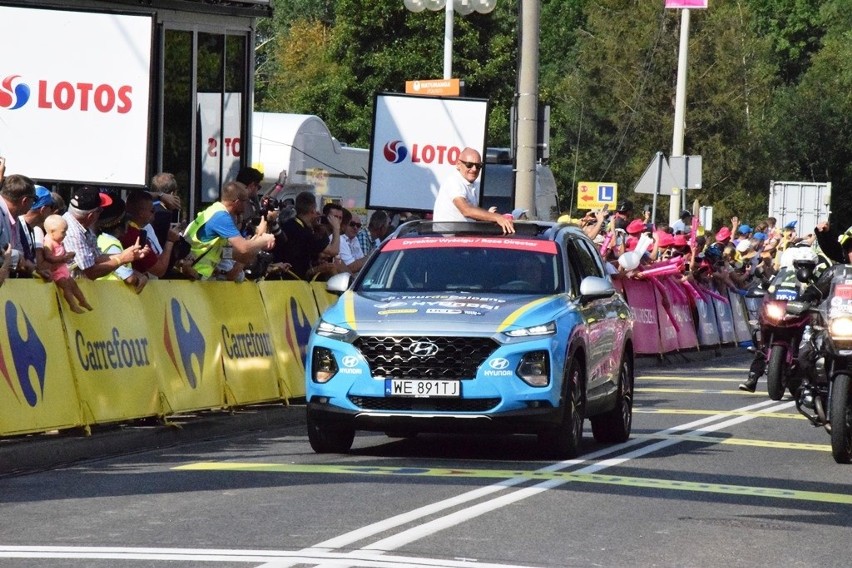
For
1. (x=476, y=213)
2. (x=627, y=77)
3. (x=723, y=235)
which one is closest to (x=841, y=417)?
(x=476, y=213)

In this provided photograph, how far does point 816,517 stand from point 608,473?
6.50ft

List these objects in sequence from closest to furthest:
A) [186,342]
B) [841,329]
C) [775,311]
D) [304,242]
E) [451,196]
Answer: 1. [841,329]
2. [186,342]
3. [451,196]
4. [304,242]
5. [775,311]

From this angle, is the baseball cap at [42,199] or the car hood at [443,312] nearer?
the car hood at [443,312]

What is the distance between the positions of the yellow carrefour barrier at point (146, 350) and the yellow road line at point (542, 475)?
1255 millimetres

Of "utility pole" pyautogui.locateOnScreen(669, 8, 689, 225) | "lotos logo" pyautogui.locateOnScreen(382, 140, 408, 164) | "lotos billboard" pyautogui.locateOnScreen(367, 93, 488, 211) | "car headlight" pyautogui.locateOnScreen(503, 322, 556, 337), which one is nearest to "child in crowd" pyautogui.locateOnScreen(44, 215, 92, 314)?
"car headlight" pyautogui.locateOnScreen(503, 322, 556, 337)

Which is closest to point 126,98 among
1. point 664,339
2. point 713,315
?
point 664,339

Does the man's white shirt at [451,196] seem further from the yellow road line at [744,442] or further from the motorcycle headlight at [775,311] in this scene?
the motorcycle headlight at [775,311]

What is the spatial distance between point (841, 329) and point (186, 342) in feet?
16.8

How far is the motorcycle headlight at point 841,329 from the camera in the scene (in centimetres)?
Result: 1297

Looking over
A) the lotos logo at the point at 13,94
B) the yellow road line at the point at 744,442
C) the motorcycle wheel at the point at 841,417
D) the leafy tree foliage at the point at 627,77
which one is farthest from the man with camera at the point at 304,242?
the leafy tree foliage at the point at 627,77

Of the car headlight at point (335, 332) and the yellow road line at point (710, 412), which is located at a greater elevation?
the car headlight at point (335, 332)

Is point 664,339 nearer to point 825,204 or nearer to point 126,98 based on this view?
point 126,98

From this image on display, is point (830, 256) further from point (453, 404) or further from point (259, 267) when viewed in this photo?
point (259, 267)

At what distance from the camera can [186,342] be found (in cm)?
1479
